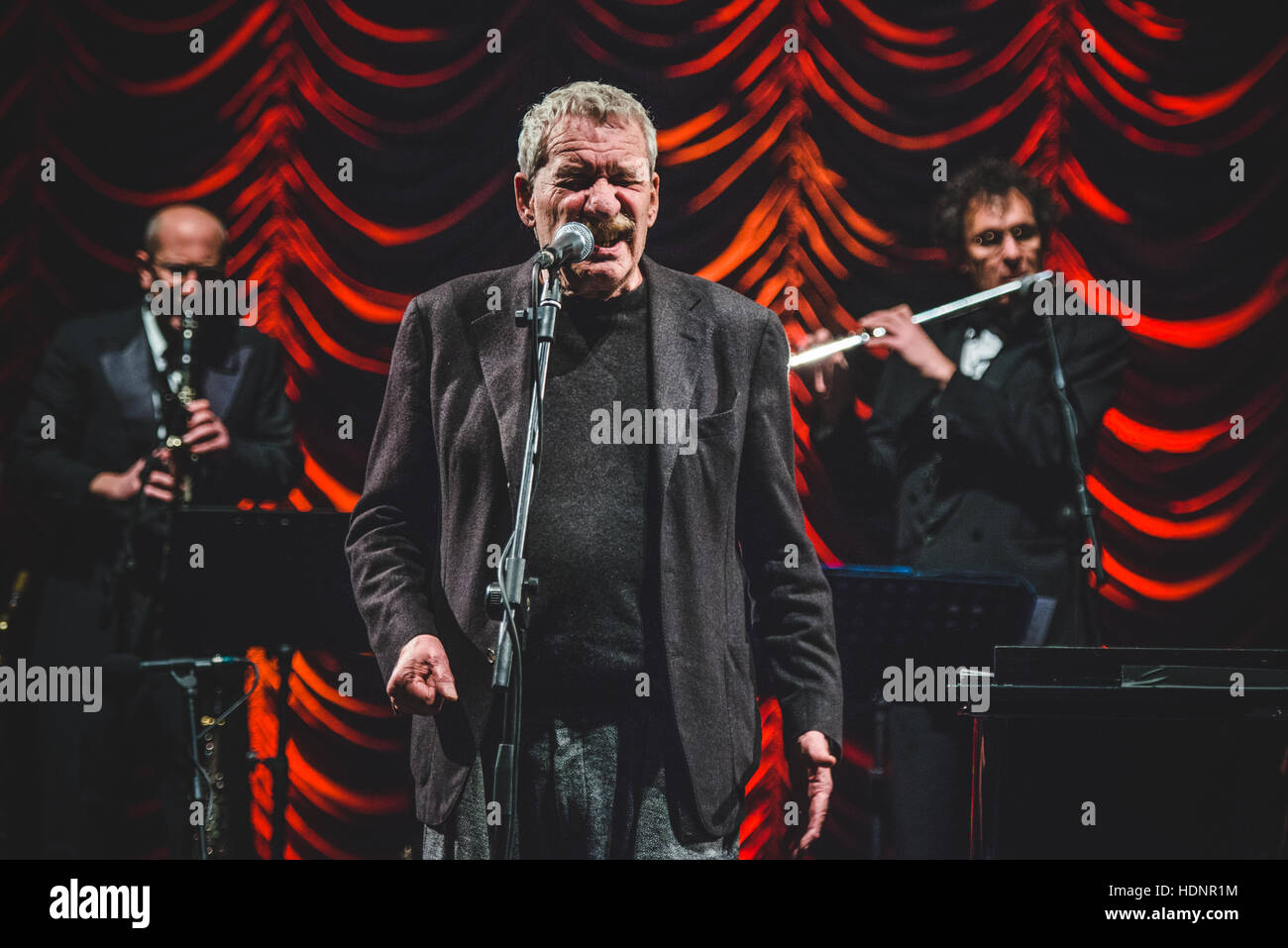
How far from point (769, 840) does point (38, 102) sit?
334 cm

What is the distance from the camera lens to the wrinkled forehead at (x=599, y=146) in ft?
7.00

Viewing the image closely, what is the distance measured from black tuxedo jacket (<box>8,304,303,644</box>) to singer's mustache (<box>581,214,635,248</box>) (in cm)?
156

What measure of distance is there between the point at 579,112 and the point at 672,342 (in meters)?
0.42

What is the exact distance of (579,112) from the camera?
2.16 meters

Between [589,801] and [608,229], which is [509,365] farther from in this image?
[589,801]

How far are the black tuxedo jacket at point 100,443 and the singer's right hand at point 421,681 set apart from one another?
1.60 metres

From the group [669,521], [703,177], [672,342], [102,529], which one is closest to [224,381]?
[102,529]

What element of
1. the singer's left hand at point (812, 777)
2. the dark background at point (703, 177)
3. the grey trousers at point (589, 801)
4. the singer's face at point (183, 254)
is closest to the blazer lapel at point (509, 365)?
the grey trousers at point (589, 801)

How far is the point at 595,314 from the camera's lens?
2.17 meters

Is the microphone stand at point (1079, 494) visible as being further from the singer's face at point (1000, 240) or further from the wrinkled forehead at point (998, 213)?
the wrinkled forehead at point (998, 213)

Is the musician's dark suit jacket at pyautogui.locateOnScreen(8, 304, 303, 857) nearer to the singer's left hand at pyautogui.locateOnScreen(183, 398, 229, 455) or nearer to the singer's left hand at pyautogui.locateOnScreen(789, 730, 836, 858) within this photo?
the singer's left hand at pyautogui.locateOnScreen(183, 398, 229, 455)

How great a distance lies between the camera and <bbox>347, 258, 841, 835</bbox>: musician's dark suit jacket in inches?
77.5

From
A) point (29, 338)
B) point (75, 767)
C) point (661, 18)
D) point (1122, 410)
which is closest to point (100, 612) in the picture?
point (75, 767)
